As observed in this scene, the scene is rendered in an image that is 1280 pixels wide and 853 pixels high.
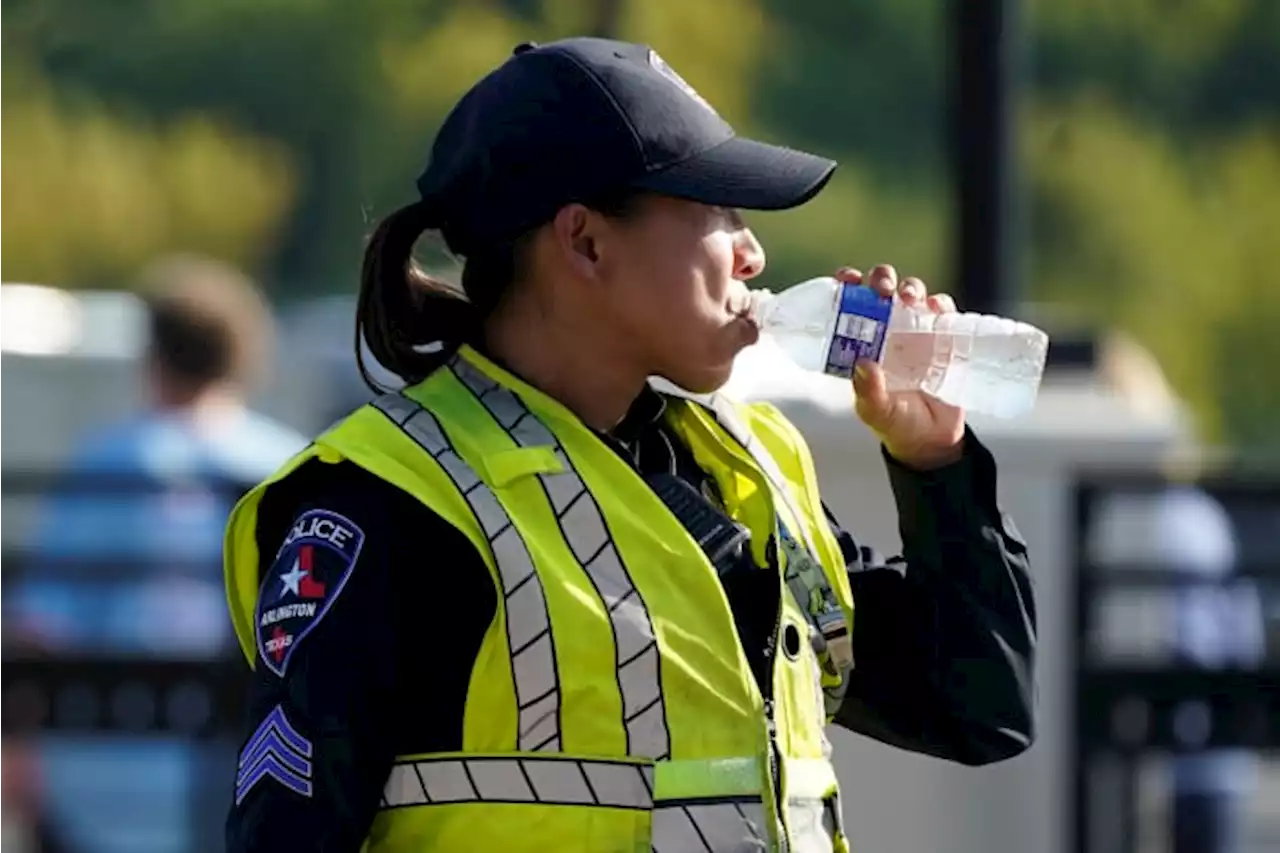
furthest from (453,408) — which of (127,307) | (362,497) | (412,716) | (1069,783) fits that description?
(127,307)

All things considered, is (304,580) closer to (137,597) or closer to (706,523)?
(706,523)

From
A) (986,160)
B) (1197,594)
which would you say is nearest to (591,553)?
(986,160)

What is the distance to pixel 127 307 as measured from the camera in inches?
544

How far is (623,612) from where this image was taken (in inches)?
91.2

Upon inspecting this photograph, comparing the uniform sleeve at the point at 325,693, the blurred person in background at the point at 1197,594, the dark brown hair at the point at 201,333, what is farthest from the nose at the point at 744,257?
the dark brown hair at the point at 201,333

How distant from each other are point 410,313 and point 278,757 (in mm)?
518

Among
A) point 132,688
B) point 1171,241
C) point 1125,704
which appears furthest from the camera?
point 1171,241

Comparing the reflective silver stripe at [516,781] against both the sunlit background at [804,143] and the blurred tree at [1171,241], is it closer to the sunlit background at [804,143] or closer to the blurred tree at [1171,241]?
the sunlit background at [804,143]

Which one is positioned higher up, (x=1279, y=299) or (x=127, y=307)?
(x=1279, y=299)

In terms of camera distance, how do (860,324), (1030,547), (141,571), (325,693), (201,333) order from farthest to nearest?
(201,333) < (141,571) < (1030,547) < (860,324) < (325,693)

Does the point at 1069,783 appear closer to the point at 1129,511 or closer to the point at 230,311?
the point at 1129,511

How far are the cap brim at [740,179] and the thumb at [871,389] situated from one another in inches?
7.6

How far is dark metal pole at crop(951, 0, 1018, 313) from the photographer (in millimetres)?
5867

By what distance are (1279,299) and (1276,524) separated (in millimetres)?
12753
